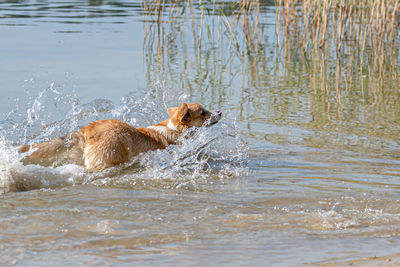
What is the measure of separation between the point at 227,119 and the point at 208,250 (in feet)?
13.9

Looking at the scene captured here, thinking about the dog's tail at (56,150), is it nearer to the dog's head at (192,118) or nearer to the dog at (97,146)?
the dog at (97,146)

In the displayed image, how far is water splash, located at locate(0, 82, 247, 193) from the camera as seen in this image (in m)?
5.45

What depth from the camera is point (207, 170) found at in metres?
6.13

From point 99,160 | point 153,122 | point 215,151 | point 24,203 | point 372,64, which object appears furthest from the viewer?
point 372,64

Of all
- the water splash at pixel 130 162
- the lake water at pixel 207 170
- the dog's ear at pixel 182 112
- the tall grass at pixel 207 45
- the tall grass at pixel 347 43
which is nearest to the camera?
the lake water at pixel 207 170

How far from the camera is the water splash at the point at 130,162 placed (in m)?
5.45

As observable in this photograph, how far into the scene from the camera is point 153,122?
25.8 ft

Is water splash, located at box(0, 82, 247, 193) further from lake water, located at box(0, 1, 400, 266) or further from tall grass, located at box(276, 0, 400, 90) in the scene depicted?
tall grass, located at box(276, 0, 400, 90)

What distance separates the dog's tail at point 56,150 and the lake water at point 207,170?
15 centimetres

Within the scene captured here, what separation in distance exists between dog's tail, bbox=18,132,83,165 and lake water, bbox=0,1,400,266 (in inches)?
5.9

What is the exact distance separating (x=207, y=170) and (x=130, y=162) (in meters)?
0.82

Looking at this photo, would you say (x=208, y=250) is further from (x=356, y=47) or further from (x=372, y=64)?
(x=356, y=47)

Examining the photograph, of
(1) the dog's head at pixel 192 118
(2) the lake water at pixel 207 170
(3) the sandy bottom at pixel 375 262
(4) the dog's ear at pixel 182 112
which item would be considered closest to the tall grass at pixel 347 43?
(2) the lake water at pixel 207 170

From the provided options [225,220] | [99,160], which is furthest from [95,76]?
[225,220]
